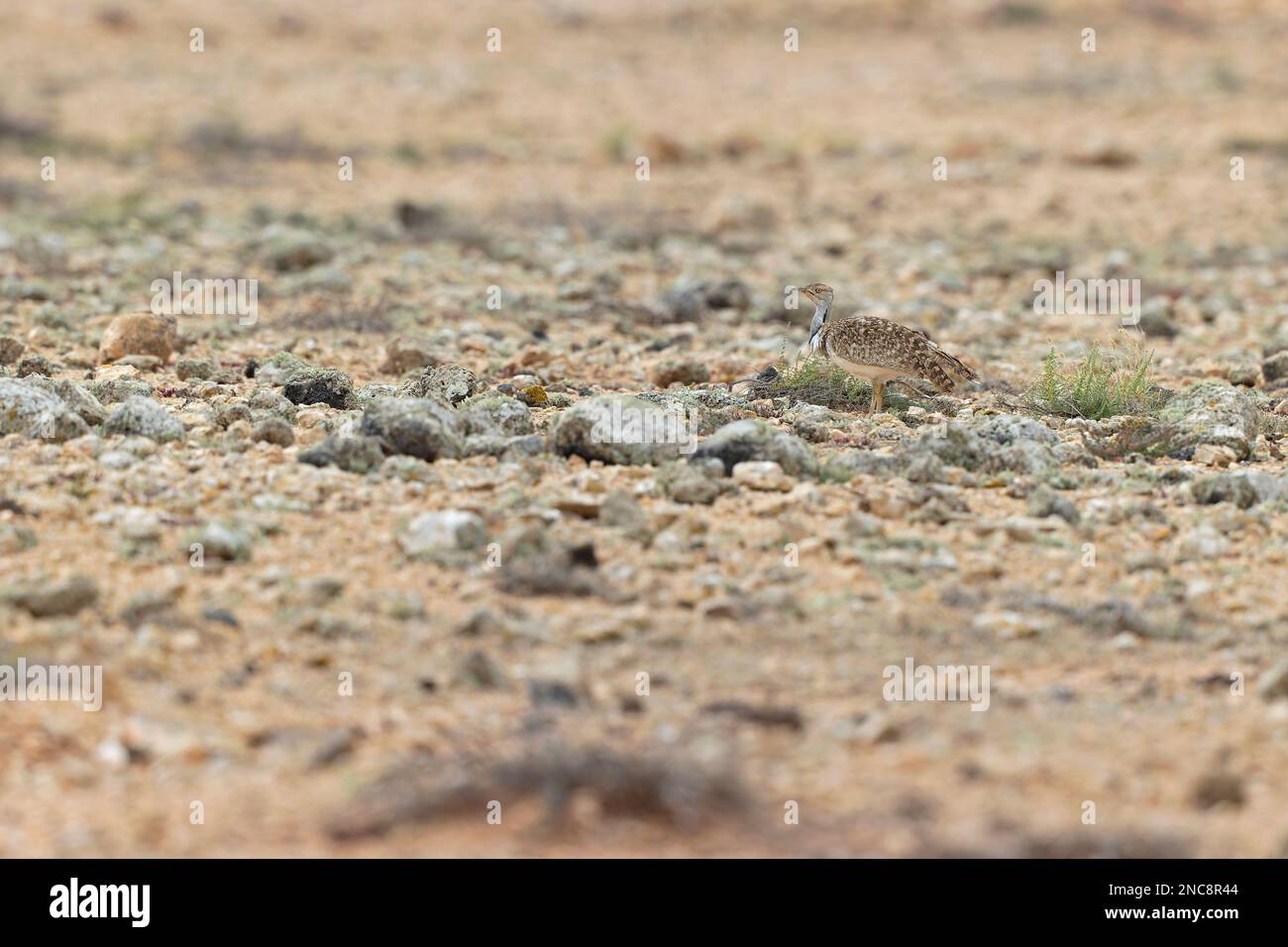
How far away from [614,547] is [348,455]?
4.61 ft

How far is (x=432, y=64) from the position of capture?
1074 inches

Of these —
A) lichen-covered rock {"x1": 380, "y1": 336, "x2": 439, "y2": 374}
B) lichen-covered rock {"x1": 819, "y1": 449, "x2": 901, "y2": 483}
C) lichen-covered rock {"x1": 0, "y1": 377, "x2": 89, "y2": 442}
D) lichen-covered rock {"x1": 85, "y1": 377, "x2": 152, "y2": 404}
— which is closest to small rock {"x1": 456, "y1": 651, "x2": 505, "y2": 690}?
lichen-covered rock {"x1": 819, "y1": 449, "x2": 901, "y2": 483}

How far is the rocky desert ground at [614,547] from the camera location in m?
4.62

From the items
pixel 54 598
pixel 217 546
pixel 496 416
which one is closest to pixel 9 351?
pixel 496 416

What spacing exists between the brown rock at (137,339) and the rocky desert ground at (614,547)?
0.05 m

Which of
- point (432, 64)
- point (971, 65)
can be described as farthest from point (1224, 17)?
point (432, 64)

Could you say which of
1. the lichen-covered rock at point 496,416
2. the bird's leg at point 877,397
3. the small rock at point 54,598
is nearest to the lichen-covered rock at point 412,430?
the lichen-covered rock at point 496,416

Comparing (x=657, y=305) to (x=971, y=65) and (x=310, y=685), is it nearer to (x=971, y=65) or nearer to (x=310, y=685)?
(x=310, y=685)

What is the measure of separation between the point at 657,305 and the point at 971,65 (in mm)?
16212

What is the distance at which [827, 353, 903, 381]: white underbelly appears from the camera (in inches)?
326

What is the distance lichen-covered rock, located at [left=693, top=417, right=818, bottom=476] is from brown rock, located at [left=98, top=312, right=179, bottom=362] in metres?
3.87

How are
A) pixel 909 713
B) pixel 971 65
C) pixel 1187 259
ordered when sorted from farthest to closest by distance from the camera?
pixel 971 65 < pixel 1187 259 < pixel 909 713

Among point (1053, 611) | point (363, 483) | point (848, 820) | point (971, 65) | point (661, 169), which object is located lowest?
point (848, 820)

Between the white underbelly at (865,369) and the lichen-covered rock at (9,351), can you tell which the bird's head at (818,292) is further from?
the lichen-covered rock at (9,351)
